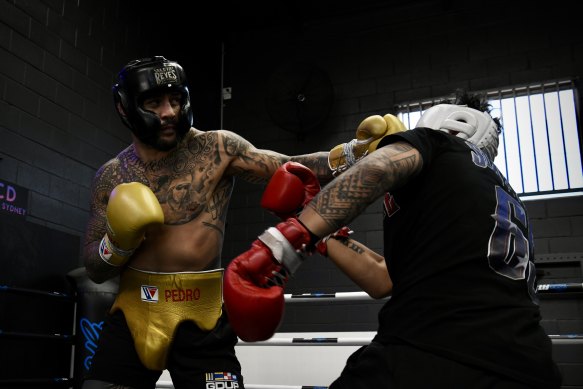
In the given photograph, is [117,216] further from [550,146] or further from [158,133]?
[550,146]

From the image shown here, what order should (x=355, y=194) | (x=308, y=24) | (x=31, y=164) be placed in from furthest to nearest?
(x=308, y=24)
(x=31, y=164)
(x=355, y=194)

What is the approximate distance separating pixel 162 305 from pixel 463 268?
121 centimetres

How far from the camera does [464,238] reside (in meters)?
1.29

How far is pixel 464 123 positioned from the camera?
1.71 meters

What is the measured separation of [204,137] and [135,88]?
33cm

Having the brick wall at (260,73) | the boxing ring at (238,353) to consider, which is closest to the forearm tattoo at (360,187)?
the boxing ring at (238,353)

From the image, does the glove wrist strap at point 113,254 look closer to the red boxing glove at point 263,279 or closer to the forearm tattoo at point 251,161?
the forearm tattoo at point 251,161

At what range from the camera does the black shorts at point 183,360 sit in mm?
1971

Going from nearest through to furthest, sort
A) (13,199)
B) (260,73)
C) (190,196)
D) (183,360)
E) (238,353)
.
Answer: (183,360) → (190,196) → (13,199) → (238,353) → (260,73)

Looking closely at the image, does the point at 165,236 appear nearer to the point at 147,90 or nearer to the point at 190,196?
the point at 190,196

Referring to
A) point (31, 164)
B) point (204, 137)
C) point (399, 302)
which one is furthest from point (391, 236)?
point (31, 164)

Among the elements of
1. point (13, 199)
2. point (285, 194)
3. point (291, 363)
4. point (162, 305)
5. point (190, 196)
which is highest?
point (13, 199)

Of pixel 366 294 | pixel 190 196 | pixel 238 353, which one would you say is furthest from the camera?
pixel 238 353

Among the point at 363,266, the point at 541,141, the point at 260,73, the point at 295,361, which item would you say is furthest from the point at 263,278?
the point at 260,73
